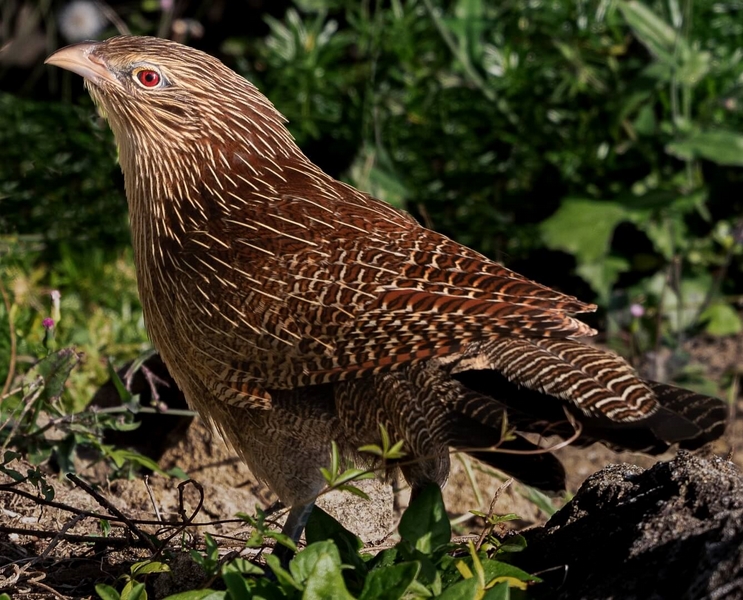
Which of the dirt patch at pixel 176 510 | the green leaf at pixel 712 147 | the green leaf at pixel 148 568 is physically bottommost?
the dirt patch at pixel 176 510

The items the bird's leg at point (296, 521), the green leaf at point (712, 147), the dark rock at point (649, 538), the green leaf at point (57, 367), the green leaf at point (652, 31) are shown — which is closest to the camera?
the dark rock at point (649, 538)

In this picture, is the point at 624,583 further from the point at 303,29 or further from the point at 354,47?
the point at 354,47

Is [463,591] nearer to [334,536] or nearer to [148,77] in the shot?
[334,536]

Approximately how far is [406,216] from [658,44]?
8.34ft

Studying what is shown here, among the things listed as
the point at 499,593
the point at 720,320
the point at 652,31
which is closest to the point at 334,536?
the point at 499,593

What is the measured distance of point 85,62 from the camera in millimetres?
3633

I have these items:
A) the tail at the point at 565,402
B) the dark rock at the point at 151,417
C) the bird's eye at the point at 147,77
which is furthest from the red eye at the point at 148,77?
the tail at the point at 565,402

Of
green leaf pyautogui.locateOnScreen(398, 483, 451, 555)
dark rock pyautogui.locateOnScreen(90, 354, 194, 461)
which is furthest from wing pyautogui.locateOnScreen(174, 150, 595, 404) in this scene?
dark rock pyautogui.locateOnScreen(90, 354, 194, 461)

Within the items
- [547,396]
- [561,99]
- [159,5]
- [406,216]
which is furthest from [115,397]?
[159,5]

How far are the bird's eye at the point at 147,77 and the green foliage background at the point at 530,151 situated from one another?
196cm

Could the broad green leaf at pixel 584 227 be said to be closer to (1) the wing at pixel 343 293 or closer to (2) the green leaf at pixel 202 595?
(1) the wing at pixel 343 293

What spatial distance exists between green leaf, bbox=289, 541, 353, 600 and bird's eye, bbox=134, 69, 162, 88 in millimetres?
1755

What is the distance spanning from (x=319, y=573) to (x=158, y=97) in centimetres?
179

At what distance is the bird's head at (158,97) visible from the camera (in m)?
3.64
